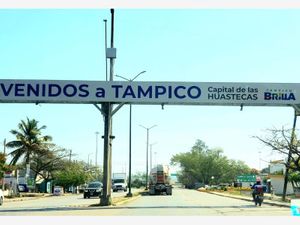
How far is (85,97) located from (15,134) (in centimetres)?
5306

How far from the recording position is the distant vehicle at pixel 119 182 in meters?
88.0

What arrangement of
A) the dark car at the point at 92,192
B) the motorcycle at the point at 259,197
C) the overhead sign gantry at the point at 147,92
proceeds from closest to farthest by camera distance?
the overhead sign gantry at the point at 147,92, the motorcycle at the point at 259,197, the dark car at the point at 92,192

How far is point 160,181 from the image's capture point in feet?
208

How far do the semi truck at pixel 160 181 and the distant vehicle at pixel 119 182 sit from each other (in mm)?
23365

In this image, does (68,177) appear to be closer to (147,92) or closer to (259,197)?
(259,197)

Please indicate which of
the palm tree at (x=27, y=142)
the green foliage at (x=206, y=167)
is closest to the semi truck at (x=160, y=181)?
the palm tree at (x=27, y=142)

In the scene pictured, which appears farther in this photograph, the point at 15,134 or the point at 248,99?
the point at 15,134

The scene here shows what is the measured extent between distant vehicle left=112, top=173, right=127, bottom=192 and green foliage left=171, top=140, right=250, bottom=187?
52.6 metres

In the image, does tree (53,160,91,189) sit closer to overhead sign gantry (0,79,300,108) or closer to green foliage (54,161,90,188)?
green foliage (54,161,90,188)

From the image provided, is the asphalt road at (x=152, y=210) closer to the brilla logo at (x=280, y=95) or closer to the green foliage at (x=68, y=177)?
the brilla logo at (x=280, y=95)

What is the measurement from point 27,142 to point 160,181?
2541cm
